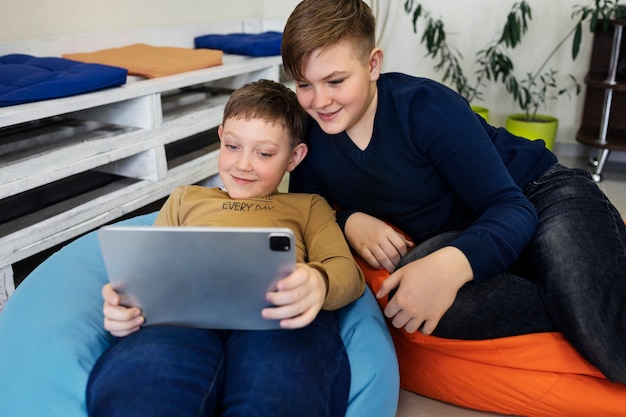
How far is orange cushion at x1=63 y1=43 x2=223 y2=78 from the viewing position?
74.7 inches

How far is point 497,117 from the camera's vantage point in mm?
3018

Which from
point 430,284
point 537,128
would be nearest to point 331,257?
point 430,284

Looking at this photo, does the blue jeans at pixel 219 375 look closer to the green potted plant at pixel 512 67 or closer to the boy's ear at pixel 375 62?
the boy's ear at pixel 375 62

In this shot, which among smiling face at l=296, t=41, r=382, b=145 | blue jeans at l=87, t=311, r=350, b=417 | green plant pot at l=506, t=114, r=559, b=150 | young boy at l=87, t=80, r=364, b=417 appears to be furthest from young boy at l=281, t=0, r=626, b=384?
green plant pot at l=506, t=114, r=559, b=150

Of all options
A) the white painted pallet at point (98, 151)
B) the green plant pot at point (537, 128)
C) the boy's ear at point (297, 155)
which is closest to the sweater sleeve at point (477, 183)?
the boy's ear at point (297, 155)

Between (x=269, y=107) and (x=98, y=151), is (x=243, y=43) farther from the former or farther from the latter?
(x=269, y=107)

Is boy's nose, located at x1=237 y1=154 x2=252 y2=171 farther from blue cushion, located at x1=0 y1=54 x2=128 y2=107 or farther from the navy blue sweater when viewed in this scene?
blue cushion, located at x1=0 y1=54 x2=128 y2=107

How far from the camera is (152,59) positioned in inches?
79.0

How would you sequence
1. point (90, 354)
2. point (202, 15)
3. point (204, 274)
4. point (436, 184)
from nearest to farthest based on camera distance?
point (204, 274), point (90, 354), point (436, 184), point (202, 15)

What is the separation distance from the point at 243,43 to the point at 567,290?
70.4 inches

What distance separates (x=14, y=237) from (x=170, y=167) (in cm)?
66

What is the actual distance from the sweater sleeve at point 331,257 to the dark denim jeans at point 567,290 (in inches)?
6.4

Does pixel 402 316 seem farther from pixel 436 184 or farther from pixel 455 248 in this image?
pixel 436 184

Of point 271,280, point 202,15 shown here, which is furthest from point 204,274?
point 202,15
